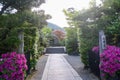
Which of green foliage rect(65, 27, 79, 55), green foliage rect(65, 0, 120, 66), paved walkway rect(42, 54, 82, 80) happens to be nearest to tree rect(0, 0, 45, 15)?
paved walkway rect(42, 54, 82, 80)

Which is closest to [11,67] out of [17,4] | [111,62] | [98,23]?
[17,4]

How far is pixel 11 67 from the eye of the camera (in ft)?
28.7

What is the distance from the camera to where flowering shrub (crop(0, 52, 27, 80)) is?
8.68 m

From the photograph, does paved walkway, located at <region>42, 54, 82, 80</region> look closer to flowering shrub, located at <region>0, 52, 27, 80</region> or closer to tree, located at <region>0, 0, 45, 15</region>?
flowering shrub, located at <region>0, 52, 27, 80</region>

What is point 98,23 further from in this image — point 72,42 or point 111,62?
point 72,42

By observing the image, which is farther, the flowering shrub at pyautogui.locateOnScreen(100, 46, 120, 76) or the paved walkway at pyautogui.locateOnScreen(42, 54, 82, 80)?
the paved walkway at pyautogui.locateOnScreen(42, 54, 82, 80)

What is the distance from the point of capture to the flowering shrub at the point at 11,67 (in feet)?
28.5

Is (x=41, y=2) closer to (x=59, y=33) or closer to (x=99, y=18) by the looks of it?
(x=99, y=18)

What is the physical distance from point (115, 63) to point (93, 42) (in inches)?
196

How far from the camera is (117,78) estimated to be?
9086 mm

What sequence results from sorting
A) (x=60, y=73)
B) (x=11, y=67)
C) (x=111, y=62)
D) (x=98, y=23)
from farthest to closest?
(x=60, y=73)
(x=98, y=23)
(x=111, y=62)
(x=11, y=67)

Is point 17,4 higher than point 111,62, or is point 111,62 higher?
point 17,4

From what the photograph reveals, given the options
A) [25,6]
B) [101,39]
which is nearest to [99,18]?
[101,39]

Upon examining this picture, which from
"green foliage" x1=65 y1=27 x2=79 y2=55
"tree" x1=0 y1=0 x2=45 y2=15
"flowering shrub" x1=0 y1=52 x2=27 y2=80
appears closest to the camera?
"flowering shrub" x1=0 y1=52 x2=27 y2=80
